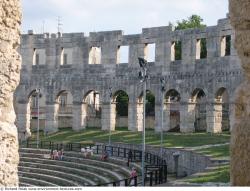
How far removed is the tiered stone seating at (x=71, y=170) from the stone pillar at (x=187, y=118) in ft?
32.8

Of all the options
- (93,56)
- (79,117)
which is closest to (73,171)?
(79,117)

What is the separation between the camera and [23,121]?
4328 centimetres

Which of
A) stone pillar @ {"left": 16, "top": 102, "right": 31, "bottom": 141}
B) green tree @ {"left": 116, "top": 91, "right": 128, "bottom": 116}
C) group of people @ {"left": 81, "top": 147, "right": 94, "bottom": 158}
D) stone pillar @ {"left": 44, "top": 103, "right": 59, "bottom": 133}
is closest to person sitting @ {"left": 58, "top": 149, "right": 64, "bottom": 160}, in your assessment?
group of people @ {"left": 81, "top": 147, "right": 94, "bottom": 158}

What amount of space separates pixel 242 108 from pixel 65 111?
5137 cm

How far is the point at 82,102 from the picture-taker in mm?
41875

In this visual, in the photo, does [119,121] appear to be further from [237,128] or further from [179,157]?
[237,128]

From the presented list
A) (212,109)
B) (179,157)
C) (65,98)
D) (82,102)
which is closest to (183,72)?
(212,109)

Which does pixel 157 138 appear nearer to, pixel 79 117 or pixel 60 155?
pixel 60 155

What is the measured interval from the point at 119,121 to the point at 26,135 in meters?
9.18

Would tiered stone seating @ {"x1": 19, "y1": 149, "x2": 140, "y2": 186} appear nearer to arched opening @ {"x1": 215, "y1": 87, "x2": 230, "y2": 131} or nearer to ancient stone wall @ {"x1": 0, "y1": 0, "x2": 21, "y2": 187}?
arched opening @ {"x1": 215, "y1": 87, "x2": 230, "y2": 131}

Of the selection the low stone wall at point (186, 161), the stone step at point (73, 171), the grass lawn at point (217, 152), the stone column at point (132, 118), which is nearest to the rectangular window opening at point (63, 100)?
the stone column at point (132, 118)

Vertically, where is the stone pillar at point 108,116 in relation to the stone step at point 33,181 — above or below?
above

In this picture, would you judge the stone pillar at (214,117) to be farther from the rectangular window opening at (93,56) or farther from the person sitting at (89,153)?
the rectangular window opening at (93,56)

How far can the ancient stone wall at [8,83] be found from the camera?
13.5 ft
